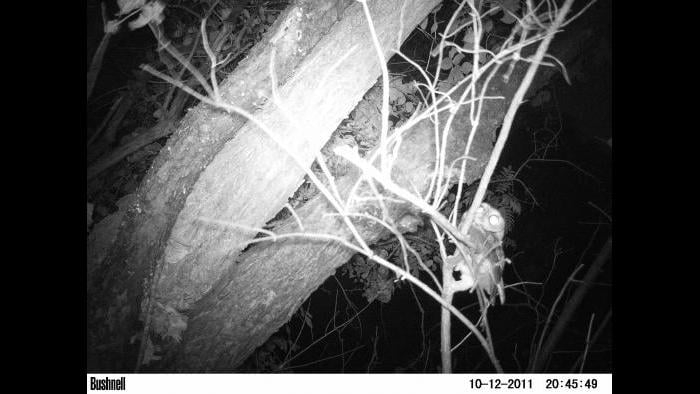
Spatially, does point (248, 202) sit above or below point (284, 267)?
above

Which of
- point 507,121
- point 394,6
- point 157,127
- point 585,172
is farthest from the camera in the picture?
point 157,127

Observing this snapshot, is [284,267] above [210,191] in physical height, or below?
below

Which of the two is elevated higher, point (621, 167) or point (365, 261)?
point (621, 167)

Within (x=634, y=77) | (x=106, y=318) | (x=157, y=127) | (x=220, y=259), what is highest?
(x=157, y=127)

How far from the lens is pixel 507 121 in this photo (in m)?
1.25

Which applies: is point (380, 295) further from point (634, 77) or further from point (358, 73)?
point (634, 77)

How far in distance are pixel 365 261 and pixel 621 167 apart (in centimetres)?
135

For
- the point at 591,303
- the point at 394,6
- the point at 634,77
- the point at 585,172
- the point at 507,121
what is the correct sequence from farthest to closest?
the point at 585,172
the point at 591,303
the point at 394,6
the point at 634,77
the point at 507,121

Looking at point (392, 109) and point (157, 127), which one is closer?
point (392, 109)

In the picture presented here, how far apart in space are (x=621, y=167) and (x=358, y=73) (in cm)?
117

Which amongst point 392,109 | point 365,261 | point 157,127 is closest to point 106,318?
point 157,127

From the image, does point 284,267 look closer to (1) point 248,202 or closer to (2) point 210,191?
(1) point 248,202

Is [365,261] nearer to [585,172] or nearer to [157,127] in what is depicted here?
[585,172]

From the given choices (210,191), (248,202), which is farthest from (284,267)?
Result: (210,191)
